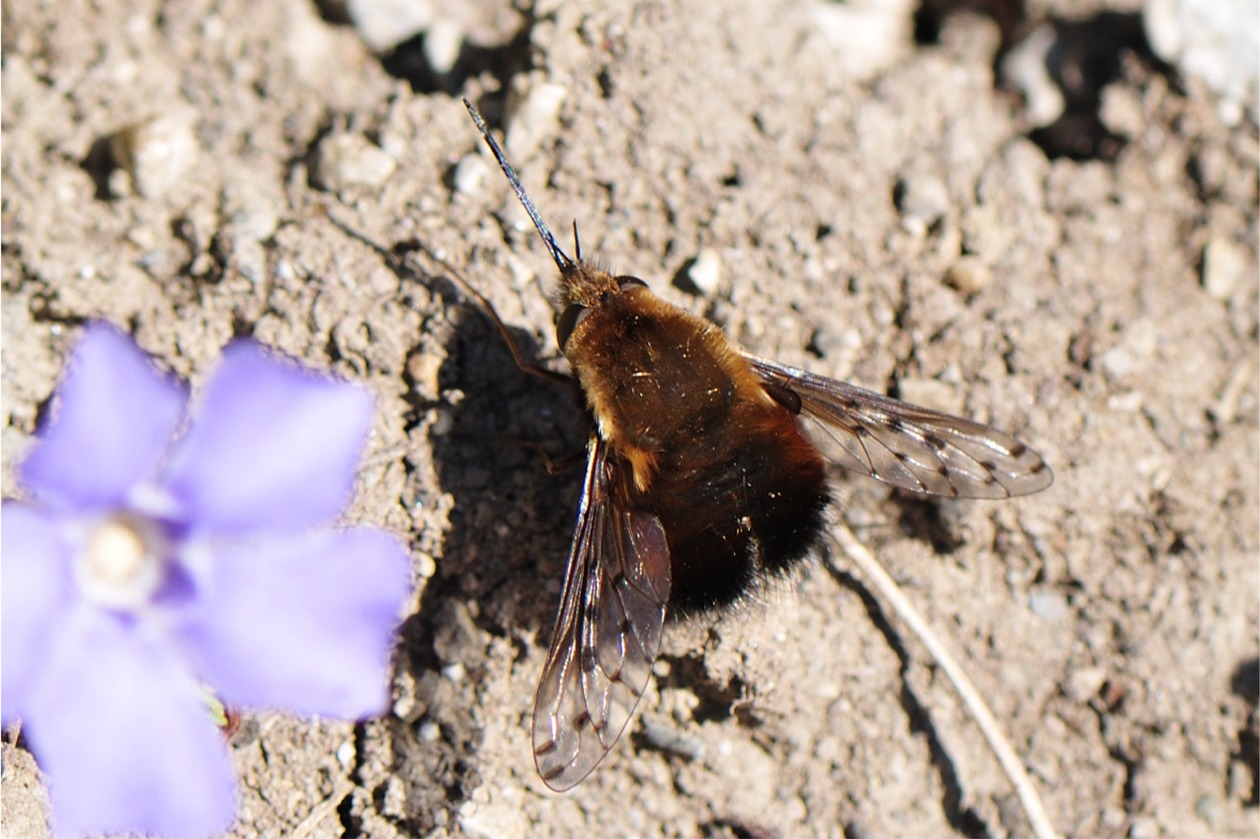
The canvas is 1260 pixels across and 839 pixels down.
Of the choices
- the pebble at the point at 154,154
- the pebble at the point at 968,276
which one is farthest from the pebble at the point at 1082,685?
the pebble at the point at 154,154

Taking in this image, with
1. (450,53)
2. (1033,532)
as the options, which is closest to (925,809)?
(1033,532)

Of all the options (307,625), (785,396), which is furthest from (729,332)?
(307,625)

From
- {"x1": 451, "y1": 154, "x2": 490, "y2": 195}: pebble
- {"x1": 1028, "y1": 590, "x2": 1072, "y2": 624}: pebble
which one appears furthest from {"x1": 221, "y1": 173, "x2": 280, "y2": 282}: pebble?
{"x1": 1028, "y1": 590, "x2": 1072, "y2": 624}: pebble

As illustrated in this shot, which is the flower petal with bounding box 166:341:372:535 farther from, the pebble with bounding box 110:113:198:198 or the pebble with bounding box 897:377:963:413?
the pebble with bounding box 897:377:963:413

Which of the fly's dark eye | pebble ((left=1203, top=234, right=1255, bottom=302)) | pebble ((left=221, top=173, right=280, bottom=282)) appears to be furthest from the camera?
pebble ((left=1203, top=234, right=1255, bottom=302))

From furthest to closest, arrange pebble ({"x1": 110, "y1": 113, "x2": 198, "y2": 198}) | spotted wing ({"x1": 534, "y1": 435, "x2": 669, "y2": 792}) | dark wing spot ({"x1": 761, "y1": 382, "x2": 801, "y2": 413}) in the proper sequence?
pebble ({"x1": 110, "y1": 113, "x2": 198, "y2": 198}) → dark wing spot ({"x1": 761, "y1": 382, "x2": 801, "y2": 413}) → spotted wing ({"x1": 534, "y1": 435, "x2": 669, "y2": 792})

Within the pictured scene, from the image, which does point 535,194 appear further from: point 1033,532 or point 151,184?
point 1033,532
